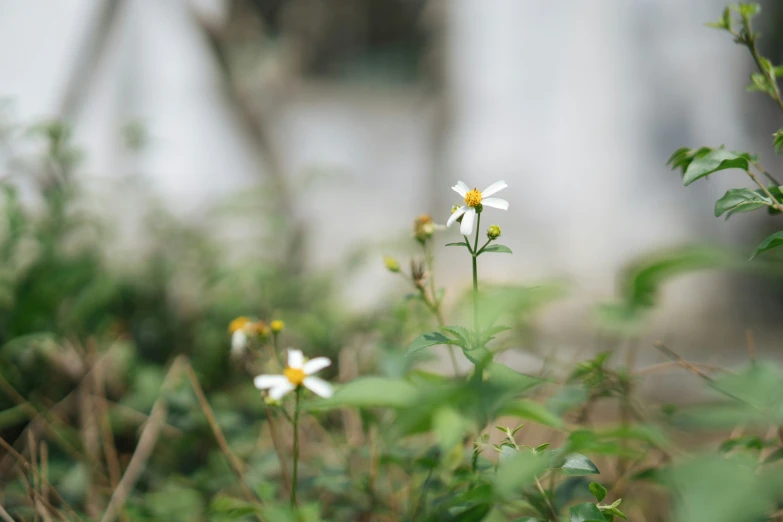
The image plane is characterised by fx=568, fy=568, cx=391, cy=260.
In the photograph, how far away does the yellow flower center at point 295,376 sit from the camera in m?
0.49

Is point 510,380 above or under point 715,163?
under

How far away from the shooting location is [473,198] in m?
0.52

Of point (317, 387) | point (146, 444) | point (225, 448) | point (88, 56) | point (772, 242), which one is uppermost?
point (88, 56)

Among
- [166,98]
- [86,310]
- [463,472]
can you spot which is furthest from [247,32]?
[463,472]

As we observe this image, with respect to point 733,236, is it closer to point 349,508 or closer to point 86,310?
point 349,508

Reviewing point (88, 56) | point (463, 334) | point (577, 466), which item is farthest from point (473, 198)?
point (88, 56)

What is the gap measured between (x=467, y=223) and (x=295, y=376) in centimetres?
20

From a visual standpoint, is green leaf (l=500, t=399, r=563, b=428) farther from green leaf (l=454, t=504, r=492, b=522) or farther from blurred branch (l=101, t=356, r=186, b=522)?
blurred branch (l=101, t=356, r=186, b=522)

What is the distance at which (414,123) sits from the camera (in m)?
2.17

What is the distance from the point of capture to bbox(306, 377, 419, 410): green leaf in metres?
0.36

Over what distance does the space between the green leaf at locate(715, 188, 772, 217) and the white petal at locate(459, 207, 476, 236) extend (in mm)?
198

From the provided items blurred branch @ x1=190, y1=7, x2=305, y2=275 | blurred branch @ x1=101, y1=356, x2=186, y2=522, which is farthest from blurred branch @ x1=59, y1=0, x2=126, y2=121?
blurred branch @ x1=101, y1=356, x2=186, y2=522

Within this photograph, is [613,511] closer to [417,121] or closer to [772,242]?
[772,242]

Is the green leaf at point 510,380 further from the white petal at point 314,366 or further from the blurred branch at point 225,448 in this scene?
the blurred branch at point 225,448
